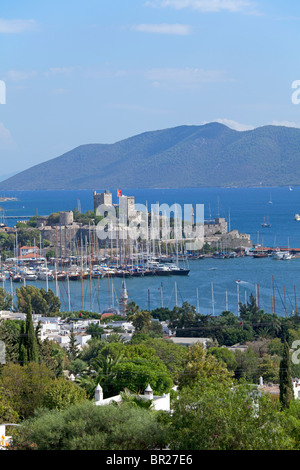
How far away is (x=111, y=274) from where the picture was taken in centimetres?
3356

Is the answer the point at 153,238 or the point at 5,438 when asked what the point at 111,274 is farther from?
the point at 5,438

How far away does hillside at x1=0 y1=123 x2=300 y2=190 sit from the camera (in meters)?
125

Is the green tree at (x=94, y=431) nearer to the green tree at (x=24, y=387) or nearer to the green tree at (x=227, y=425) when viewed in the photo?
the green tree at (x=227, y=425)

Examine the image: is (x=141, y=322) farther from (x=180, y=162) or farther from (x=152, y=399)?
(x=180, y=162)

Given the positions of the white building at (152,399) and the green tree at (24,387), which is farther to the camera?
the green tree at (24,387)

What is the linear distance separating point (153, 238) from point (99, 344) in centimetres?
2643

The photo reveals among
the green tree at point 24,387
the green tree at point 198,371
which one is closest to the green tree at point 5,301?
the green tree at point 198,371

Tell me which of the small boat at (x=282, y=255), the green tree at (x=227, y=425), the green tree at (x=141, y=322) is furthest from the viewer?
the small boat at (x=282, y=255)

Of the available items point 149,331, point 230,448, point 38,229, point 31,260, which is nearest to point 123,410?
point 230,448

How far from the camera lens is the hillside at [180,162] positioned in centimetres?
12512

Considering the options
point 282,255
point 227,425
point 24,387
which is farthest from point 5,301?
point 282,255

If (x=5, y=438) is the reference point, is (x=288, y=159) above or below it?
above

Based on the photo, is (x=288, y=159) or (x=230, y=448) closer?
(x=230, y=448)

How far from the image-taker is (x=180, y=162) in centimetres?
13912
